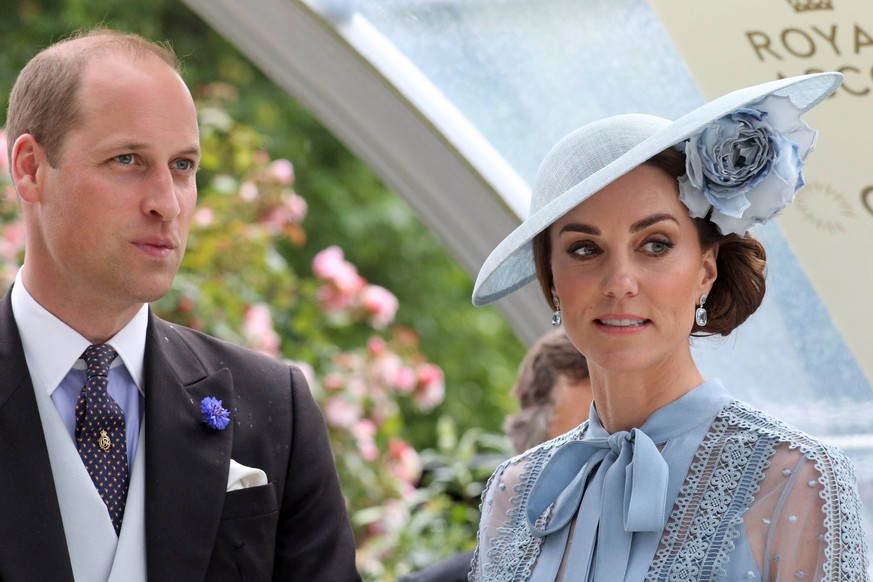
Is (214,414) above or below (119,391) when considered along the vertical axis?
below

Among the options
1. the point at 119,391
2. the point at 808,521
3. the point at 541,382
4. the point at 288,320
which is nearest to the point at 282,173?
the point at 288,320

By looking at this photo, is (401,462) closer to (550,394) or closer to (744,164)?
(550,394)

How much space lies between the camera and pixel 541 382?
3.39 meters

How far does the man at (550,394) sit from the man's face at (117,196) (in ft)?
4.01

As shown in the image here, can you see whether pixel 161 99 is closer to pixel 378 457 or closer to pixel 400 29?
pixel 400 29

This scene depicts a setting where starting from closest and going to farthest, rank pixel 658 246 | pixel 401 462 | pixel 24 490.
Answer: pixel 658 246, pixel 24 490, pixel 401 462

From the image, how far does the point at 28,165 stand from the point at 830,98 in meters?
1.75

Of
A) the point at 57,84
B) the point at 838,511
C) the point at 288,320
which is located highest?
the point at 57,84

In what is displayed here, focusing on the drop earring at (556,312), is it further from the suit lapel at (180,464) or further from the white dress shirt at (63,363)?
the white dress shirt at (63,363)

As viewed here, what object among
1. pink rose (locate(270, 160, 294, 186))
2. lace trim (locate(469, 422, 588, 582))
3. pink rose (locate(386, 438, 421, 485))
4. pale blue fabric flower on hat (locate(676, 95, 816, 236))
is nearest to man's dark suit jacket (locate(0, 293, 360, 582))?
lace trim (locate(469, 422, 588, 582))

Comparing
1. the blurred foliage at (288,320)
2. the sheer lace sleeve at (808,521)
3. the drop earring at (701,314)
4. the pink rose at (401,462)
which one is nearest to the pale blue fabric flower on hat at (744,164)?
the drop earring at (701,314)

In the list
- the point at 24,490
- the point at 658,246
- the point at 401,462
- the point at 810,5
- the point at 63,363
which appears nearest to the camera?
the point at 658,246

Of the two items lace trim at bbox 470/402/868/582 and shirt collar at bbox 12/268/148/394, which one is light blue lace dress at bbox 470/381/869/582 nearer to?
lace trim at bbox 470/402/868/582

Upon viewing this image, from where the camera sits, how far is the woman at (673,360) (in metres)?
2.03
